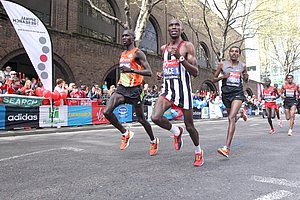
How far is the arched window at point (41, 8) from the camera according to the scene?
14.8 meters

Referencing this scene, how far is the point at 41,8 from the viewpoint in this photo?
1507cm

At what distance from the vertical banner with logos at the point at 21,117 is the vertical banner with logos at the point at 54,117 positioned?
22cm

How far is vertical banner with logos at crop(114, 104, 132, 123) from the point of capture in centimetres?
1229

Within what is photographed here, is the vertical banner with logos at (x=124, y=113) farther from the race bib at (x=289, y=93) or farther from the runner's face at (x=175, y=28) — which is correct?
the runner's face at (x=175, y=28)

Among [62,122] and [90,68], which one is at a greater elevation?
[90,68]

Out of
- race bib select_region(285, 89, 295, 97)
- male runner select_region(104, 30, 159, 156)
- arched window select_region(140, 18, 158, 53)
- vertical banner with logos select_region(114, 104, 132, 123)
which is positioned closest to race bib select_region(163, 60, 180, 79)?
male runner select_region(104, 30, 159, 156)

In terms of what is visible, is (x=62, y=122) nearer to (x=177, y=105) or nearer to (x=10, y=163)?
(x=10, y=163)

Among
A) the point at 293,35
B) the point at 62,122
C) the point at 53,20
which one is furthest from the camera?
the point at 293,35

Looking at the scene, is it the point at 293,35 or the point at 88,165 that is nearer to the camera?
the point at 88,165

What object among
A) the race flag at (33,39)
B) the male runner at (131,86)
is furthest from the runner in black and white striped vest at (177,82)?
the race flag at (33,39)

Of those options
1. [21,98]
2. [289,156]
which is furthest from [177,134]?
[21,98]

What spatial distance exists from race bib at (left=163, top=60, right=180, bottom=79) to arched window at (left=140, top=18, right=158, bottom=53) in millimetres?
18481

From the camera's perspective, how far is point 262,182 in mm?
3018

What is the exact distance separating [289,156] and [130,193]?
3.16 m
